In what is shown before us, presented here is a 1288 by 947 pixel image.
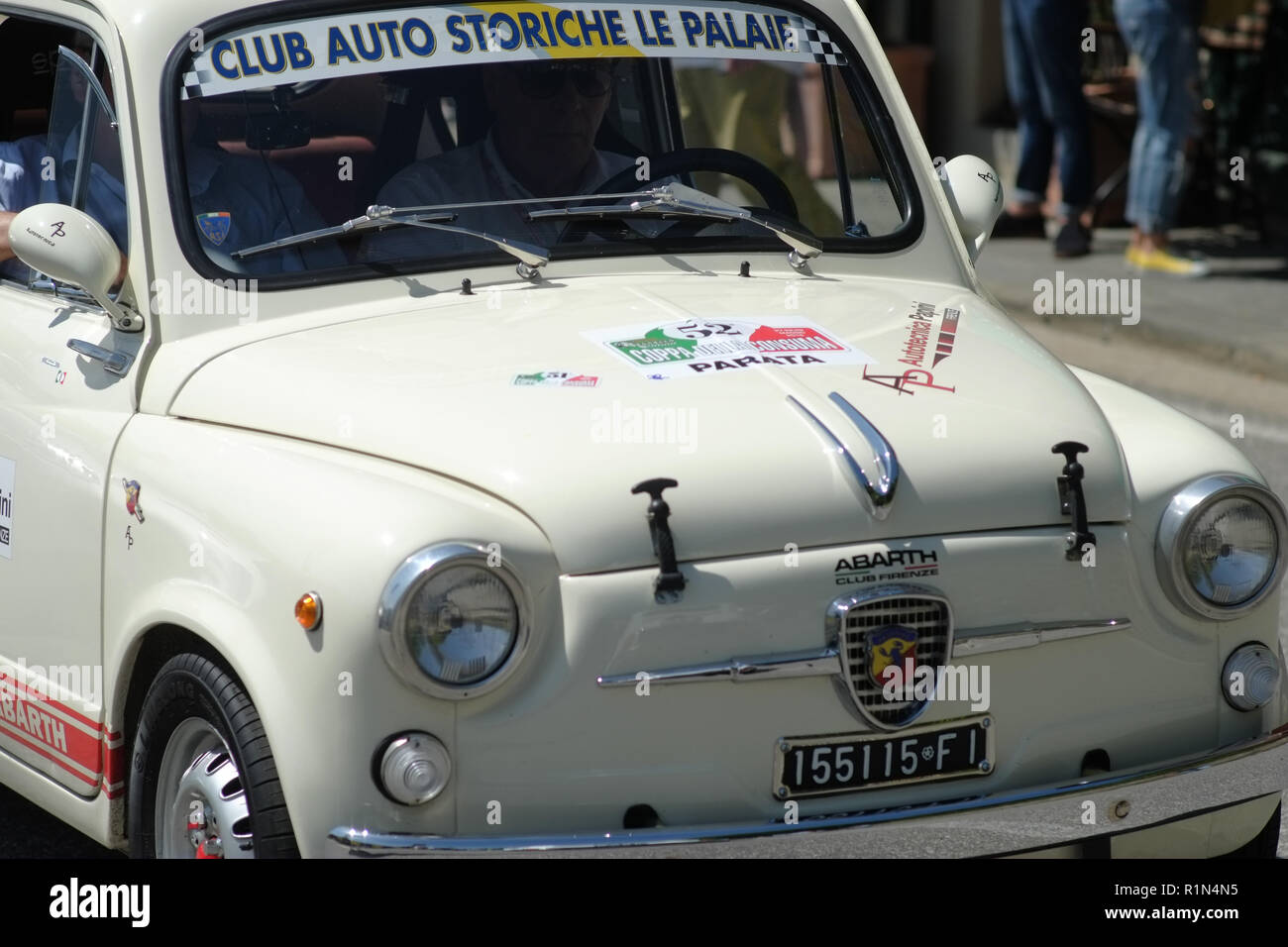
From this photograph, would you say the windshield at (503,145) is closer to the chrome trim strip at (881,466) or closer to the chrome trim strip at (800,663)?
the chrome trim strip at (881,466)

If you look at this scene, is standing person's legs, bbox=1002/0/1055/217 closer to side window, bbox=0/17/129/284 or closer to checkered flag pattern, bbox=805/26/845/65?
checkered flag pattern, bbox=805/26/845/65

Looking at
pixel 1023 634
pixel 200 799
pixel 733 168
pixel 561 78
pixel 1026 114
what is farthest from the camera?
pixel 1026 114

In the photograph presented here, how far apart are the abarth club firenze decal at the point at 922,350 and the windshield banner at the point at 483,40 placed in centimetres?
79

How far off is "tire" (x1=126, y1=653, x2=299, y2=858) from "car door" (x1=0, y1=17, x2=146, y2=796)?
17 cm

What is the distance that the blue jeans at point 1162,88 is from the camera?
974cm

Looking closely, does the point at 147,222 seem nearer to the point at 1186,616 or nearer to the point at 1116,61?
the point at 1186,616

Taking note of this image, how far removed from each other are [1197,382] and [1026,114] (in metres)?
2.97

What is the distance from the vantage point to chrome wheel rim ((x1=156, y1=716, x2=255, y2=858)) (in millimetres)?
3074

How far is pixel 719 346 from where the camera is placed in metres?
3.45

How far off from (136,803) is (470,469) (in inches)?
35.4
